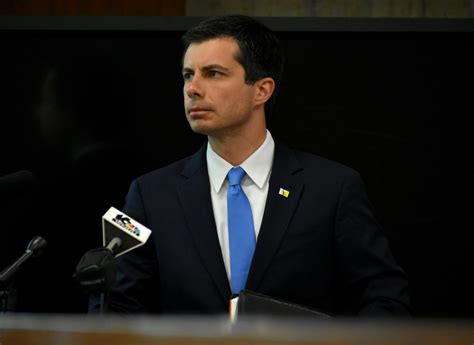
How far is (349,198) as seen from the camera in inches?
76.2

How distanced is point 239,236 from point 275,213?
5.2 inches

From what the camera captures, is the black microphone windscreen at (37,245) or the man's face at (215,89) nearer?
the black microphone windscreen at (37,245)

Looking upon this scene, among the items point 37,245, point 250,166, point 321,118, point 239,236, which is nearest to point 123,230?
point 37,245

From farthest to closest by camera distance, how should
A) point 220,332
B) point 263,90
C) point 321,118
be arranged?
1. point 321,118
2. point 263,90
3. point 220,332

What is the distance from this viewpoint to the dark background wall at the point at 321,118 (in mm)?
2377

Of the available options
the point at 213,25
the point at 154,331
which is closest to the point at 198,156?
the point at 213,25

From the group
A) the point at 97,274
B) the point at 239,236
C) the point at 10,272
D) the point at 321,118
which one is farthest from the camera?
the point at 321,118

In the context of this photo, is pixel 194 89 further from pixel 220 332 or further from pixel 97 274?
pixel 220 332

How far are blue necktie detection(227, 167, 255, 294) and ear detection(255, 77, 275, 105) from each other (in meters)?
0.37

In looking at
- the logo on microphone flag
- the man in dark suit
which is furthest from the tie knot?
the logo on microphone flag

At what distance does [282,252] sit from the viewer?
188 centimetres

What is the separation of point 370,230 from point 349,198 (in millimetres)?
122

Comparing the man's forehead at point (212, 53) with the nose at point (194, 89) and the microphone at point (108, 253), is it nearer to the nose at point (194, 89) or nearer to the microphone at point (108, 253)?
the nose at point (194, 89)

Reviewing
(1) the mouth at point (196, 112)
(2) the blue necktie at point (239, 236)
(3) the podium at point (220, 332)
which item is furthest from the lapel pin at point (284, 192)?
(3) the podium at point (220, 332)
